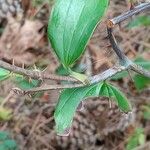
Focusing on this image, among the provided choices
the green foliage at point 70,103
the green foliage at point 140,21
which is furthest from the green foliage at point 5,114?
the green foliage at point 70,103

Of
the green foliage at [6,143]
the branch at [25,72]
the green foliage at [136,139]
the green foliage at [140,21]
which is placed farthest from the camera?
the green foliage at [136,139]

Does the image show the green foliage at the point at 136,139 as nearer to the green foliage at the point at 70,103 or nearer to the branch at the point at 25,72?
the green foliage at the point at 70,103

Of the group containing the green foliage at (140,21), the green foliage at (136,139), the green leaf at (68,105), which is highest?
the green leaf at (68,105)

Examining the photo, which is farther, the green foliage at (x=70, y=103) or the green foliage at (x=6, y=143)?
the green foliage at (x=6, y=143)

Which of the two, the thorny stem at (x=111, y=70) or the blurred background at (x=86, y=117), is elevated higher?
the thorny stem at (x=111, y=70)

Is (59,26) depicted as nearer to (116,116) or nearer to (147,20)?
(147,20)

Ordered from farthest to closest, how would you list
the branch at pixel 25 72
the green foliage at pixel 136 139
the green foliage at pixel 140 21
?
the green foliage at pixel 136 139 < the green foliage at pixel 140 21 < the branch at pixel 25 72

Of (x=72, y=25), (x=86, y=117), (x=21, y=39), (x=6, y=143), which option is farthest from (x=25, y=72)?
(x=21, y=39)

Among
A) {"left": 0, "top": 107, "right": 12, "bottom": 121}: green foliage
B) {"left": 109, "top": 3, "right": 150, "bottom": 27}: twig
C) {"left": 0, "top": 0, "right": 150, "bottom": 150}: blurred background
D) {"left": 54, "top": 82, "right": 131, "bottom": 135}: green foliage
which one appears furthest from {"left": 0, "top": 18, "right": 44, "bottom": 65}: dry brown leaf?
{"left": 109, "top": 3, "right": 150, "bottom": 27}: twig
